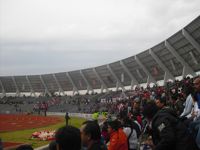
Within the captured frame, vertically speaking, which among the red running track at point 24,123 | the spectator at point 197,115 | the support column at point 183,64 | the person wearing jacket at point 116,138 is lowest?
the red running track at point 24,123

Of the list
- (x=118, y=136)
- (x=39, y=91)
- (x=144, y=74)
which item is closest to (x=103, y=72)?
(x=144, y=74)

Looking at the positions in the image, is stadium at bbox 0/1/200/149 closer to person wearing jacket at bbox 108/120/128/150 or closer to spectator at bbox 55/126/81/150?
person wearing jacket at bbox 108/120/128/150

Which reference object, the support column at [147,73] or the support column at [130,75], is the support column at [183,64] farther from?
the support column at [130,75]

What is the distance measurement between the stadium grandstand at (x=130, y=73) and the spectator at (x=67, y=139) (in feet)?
79.5

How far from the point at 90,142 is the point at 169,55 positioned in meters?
33.8

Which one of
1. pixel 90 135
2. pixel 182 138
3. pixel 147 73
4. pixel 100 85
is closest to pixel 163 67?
pixel 147 73

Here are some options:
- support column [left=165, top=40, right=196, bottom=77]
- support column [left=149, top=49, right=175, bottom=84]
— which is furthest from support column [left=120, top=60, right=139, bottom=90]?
support column [left=165, top=40, right=196, bottom=77]

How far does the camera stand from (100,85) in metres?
60.2

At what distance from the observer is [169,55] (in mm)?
37438

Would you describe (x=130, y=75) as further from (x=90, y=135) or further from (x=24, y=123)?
(x=90, y=135)

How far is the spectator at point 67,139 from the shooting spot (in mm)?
3459

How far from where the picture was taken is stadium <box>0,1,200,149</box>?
3108 cm

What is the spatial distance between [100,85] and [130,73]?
1150cm

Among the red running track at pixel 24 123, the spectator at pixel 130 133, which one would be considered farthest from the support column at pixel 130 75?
the spectator at pixel 130 133
